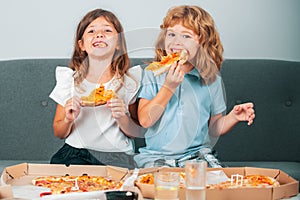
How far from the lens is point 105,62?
2.47m

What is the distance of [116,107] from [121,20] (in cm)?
75

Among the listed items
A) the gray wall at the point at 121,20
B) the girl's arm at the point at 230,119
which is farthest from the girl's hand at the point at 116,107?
the gray wall at the point at 121,20

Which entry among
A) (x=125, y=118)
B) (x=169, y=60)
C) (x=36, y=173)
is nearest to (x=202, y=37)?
(x=169, y=60)

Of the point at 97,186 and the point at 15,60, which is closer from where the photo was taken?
the point at 97,186

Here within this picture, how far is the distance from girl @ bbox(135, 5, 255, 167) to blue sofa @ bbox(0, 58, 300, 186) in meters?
0.37

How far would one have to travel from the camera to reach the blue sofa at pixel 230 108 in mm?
2793

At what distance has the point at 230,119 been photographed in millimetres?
2357

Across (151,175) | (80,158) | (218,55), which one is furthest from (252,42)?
(151,175)

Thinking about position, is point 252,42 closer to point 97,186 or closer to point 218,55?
point 218,55

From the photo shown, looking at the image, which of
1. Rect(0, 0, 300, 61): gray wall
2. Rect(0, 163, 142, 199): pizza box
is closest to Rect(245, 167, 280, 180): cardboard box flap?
Rect(0, 163, 142, 199): pizza box

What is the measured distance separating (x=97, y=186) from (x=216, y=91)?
825mm

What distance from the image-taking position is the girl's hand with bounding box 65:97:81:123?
232 centimetres

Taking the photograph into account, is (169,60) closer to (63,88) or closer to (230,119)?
(230,119)

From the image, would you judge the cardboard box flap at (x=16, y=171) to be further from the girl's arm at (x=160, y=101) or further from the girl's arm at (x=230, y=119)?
the girl's arm at (x=230, y=119)
